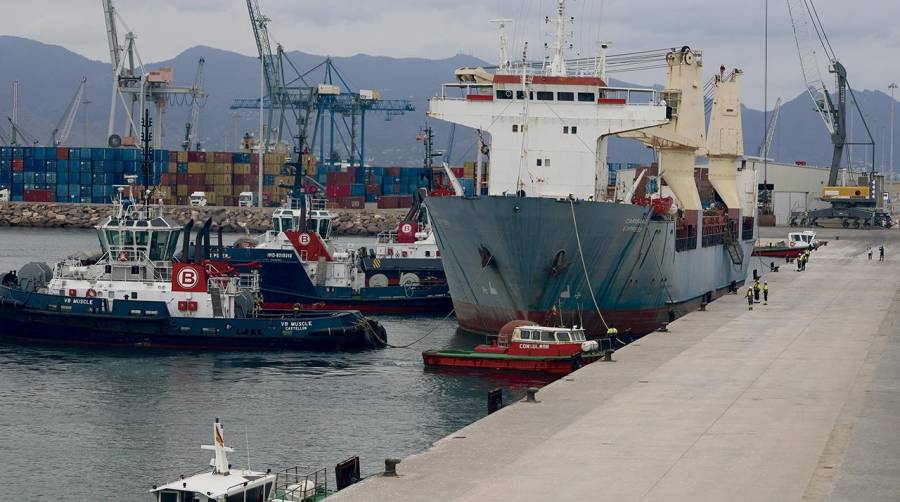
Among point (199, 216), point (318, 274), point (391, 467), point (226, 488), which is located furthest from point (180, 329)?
point (199, 216)

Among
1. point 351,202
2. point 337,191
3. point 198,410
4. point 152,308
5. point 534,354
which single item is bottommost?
point 198,410

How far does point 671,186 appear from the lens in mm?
70438

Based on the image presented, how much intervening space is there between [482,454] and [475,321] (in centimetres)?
2705

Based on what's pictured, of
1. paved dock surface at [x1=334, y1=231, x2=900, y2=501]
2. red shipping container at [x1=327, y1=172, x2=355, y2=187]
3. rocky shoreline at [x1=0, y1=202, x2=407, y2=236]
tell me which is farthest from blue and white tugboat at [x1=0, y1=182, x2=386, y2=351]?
red shipping container at [x1=327, y1=172, x2=355, y2=187]

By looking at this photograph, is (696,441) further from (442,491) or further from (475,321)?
(475,321)

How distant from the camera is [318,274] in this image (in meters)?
68.4

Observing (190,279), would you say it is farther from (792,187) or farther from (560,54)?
(792,187)

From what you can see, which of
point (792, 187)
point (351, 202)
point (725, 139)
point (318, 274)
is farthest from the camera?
point (351, 202)

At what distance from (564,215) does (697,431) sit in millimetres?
20547

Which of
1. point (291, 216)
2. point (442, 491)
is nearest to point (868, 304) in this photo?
point (291, 216)

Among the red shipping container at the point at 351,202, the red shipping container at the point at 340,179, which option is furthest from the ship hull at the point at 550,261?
the red shipping container at the point at 340,179

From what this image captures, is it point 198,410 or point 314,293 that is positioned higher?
point 314,293

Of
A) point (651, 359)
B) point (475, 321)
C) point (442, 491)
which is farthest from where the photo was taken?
point (475, 321)

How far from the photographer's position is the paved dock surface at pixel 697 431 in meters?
26.3
